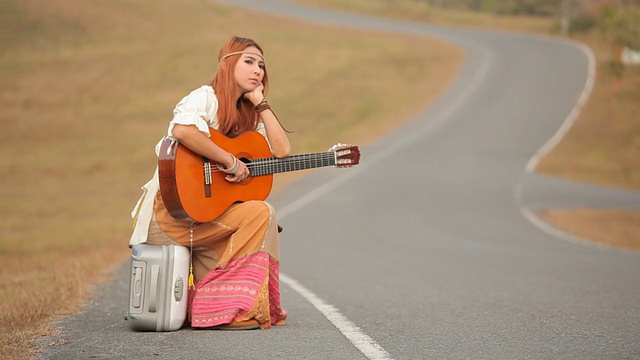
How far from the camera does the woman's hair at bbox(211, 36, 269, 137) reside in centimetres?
786

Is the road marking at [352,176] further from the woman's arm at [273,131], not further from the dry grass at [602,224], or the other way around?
the dry grass at [602,224]

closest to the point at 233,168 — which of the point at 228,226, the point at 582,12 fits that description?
the point at 228,226

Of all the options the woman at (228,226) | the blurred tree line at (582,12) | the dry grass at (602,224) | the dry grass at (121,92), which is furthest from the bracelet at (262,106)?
the blurred tree line at (582,12)

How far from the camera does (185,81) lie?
51719mm

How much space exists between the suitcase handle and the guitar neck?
3.08 ft

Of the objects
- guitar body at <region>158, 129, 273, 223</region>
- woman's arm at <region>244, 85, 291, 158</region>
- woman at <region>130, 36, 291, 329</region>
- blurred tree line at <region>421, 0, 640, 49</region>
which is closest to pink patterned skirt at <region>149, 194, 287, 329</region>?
woman at <region>130, 36, 291, 329</region>

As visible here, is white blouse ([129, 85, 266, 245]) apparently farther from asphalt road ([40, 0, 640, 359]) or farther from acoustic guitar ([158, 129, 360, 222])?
asphalt road ([40, 0, 640, 359])

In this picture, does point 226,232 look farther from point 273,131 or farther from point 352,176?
point 352,176

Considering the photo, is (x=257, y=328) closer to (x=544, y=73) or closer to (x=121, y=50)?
(x=544, y=73)

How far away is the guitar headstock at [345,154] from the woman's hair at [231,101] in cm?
67

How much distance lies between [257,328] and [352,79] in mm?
45344

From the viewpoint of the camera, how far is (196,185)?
750 cm

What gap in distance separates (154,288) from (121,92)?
44.4 meters

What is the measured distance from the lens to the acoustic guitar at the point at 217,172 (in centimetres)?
744
